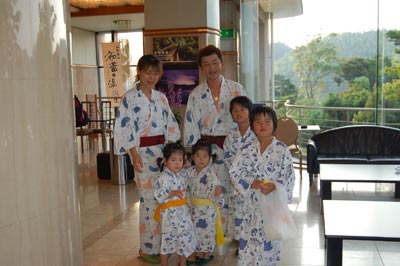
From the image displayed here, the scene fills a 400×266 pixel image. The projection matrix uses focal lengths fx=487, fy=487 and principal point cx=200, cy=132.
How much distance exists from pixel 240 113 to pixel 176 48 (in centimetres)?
360

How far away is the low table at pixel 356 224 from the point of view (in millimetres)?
3197

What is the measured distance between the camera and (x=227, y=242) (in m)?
4.42

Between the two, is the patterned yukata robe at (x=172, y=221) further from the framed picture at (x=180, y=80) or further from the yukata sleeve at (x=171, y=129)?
the framed picture at (x=180, y=80)

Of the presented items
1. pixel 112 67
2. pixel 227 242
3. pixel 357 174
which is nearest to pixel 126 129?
pixel 227 242

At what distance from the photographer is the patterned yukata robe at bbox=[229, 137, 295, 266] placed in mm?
3094

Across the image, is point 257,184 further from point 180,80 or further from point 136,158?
point 180,80

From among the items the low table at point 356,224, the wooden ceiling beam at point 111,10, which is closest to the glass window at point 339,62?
the wooden ceiling beam at point 111,10

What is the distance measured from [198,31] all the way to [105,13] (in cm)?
603

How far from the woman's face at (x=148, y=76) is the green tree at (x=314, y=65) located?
5.57 meters

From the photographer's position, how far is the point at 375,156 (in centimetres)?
717

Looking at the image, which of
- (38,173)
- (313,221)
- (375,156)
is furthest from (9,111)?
(375,156)

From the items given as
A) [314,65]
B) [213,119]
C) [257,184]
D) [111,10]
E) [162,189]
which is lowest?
[162,189]

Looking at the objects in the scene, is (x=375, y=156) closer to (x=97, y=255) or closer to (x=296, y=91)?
(x=296, y=91)

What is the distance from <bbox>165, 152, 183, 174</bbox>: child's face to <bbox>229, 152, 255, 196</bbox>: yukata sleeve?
54 cm
